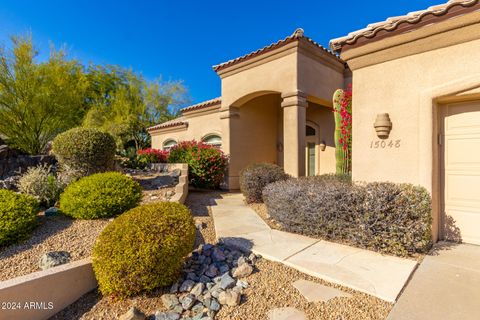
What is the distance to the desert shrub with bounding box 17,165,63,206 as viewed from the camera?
5414 mm

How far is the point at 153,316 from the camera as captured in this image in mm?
2711

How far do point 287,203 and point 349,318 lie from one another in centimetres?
277

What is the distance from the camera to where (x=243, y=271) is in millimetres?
3422

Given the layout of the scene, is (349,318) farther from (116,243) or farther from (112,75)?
(112,75)

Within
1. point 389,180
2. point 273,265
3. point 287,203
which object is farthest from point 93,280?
point 389,180

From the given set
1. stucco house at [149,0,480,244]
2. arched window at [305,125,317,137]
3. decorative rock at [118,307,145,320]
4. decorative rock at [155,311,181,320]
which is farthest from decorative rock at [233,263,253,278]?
arched window at [305,125,317,137]

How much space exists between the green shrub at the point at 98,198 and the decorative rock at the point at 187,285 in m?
2.59

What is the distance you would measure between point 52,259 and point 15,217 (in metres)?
1.34

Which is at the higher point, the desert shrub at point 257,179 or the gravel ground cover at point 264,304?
the desert shrub at point 257,179

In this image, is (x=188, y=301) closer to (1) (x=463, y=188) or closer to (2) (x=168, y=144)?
(1) (x=463, y=188)

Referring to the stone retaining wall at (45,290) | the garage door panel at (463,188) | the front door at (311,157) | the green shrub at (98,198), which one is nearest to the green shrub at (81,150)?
the green shrub at (98,198)

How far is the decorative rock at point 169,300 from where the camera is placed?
2849 millimetres

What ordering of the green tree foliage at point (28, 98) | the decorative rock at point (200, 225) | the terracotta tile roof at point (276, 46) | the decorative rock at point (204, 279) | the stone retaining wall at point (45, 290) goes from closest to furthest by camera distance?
1. the stone retaining wall at point (45, 290)
2. the decorative rock at point (204, 279)
3. the decorative rock at point (200, 225)
4. the terracotta tile roof at point (276, 46)
5. the green tree foliage at point (28, 98)

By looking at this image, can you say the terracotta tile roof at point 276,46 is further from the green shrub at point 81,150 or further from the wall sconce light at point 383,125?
the green shrub at point 81,150
